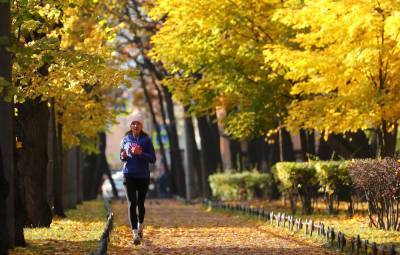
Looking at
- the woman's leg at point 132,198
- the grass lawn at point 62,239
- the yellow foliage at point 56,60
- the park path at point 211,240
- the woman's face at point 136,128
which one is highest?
the yellow foliage at point 56,60

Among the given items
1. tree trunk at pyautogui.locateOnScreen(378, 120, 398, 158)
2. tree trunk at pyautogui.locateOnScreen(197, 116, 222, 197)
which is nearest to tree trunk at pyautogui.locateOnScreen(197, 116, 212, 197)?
tree trunk at pyautogui.locateOnScreen(197, 116, 222, 197)

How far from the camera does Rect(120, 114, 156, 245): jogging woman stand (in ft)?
50.5

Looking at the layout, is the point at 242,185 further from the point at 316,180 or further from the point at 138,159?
the point at 138,159

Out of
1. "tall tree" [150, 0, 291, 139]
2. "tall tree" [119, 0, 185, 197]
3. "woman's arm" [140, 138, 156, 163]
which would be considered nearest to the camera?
"woman's arm" [140, 138, 156, 163]

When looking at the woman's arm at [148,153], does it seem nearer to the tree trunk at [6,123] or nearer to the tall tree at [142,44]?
the tree trunk at [6,123]

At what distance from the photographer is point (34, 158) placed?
64.3ft

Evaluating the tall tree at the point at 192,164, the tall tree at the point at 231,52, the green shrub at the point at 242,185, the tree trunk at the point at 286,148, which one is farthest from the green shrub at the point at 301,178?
the tall tree at the point at 192,164

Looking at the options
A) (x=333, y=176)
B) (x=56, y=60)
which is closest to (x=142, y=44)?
(x=333, y=176)

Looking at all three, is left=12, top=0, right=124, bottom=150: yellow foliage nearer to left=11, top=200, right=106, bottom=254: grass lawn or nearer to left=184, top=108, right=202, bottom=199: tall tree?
left=11, top=200, right=106, bottom=254: grass lawn

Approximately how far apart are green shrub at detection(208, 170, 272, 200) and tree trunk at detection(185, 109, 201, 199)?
215 inches

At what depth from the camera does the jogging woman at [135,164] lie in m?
15.4

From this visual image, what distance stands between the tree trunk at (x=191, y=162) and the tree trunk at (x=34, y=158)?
80.5 ft

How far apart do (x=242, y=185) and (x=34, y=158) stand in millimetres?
18877

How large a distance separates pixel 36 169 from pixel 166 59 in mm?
9442
